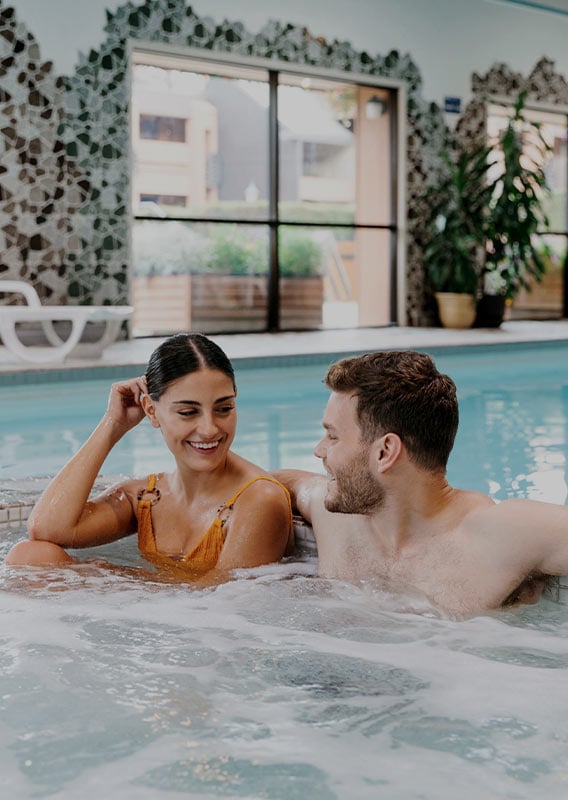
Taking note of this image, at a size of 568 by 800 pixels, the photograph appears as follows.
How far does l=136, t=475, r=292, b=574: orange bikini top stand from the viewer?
271 cm

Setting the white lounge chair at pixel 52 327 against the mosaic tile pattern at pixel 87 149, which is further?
the mosaic tile pattern at pixel 87 149

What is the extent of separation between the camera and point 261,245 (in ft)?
37.9

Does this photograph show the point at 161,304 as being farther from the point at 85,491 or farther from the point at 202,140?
the point at 85,491

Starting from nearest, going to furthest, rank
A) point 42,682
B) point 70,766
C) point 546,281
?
point 70,766, point 42,682, point 546,281

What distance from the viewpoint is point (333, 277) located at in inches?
480

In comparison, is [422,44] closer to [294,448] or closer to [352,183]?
[352,183]

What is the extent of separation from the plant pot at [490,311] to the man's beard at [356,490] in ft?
34.7

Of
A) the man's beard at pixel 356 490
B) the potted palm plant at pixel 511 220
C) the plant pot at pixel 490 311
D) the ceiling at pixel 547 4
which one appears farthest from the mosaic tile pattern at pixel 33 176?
the man's beard at pixel 356 490

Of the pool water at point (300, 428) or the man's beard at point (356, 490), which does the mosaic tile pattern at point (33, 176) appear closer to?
the pool water at point (300, 428)

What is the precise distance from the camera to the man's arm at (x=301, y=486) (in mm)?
2882

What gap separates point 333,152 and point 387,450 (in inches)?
401

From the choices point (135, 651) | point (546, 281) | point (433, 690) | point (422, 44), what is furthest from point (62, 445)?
point (546, 281)

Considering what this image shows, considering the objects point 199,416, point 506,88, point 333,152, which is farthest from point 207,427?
point 506,88

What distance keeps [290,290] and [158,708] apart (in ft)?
32.2
